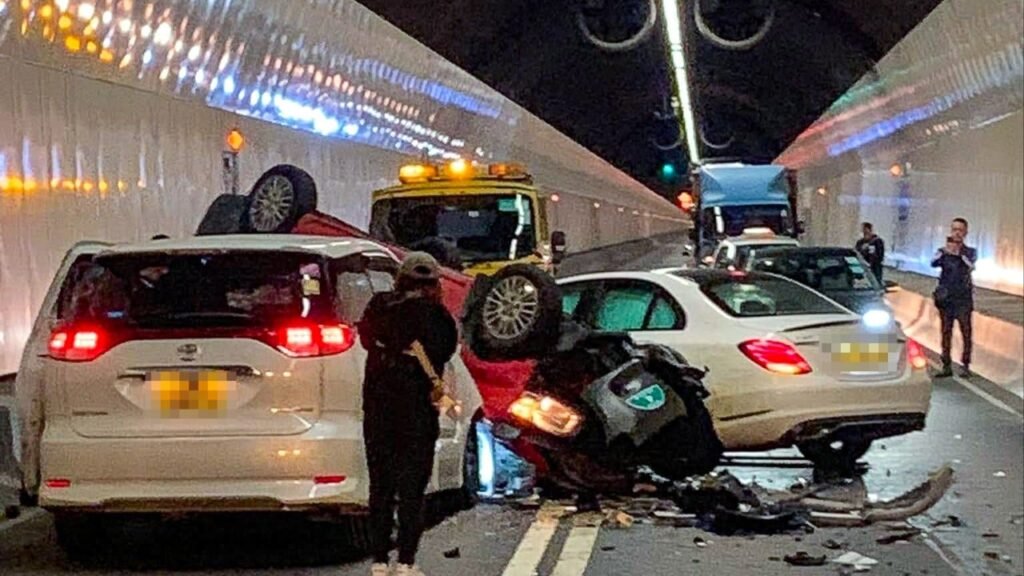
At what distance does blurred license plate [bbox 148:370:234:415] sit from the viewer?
8977 mm

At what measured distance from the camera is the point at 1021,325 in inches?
790

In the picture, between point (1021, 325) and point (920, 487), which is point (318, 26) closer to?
point (1021, 325)

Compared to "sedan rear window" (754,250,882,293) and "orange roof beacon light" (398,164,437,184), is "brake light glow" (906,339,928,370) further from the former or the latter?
"orange roof beacon light" (398,164,437,184)

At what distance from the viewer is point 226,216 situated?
15.7 metres

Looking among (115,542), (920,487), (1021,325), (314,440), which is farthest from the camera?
(1021,325)

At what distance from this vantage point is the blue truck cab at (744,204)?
1479 inches

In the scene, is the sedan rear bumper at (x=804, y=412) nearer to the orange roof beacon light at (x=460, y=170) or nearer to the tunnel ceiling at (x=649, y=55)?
the orange roof beacon light at (x=460, y=170)

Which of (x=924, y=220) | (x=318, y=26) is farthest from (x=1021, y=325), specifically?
(x=924, y=220)

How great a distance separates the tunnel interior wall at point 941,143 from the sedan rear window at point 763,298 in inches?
313

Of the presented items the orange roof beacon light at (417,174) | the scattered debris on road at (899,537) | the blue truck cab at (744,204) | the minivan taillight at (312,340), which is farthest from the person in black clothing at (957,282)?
the blue truck cab at (744,204)

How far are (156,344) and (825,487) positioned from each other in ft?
16.0

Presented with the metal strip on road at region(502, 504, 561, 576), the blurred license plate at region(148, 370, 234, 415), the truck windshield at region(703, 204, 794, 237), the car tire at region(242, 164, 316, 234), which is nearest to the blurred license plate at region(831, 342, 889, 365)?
the metal strip on road at region(502, 504, 561, 576)

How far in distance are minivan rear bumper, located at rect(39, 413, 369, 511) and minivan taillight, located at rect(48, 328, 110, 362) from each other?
1.26 feet

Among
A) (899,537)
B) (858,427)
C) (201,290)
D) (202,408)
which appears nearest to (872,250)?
(858,427)
